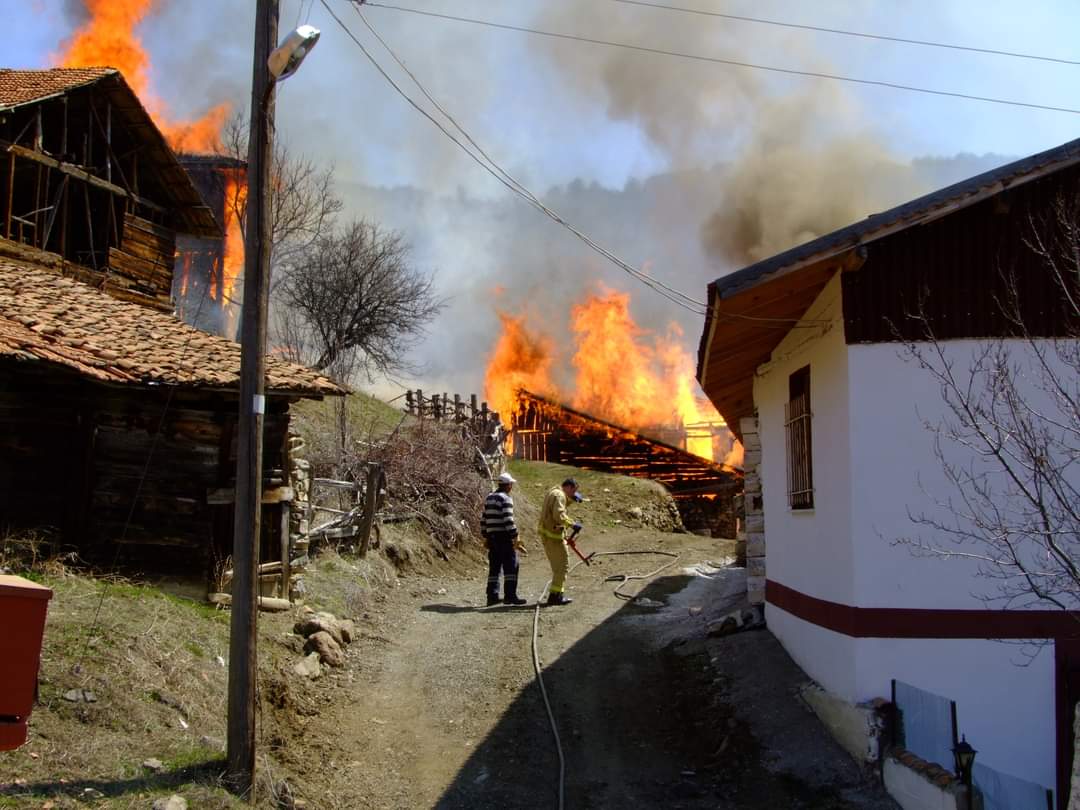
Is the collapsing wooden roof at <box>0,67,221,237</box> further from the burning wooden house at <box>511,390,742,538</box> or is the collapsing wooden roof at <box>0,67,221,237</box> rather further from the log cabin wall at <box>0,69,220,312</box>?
the burning wooden house at <box>511,390,742,538</box>

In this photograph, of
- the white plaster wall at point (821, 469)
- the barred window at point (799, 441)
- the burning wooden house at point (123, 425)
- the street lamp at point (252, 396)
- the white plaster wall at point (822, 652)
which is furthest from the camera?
the burning wooden house at point (123, 425)

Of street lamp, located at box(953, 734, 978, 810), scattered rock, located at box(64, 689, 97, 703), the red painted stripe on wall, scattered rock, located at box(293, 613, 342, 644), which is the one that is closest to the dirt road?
scattered rock, located at box(293, 613, 342, 644)

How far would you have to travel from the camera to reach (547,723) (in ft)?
31.0

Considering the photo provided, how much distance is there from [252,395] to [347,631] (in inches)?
217

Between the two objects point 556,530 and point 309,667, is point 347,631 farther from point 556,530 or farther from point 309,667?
point 556,530

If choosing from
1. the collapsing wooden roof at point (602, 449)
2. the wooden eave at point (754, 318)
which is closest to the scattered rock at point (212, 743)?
the wooden eave at point (754, 318)

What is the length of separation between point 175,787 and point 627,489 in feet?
72.9

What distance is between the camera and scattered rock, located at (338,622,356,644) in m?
11.9

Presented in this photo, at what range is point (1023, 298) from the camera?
8.19 meters

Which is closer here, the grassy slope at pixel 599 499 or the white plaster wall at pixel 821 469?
the white plaster wall at pixel 821 469

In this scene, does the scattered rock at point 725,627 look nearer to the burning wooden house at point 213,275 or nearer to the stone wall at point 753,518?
the stone wall at point 753,518

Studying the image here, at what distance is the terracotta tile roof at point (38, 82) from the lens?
15055mm

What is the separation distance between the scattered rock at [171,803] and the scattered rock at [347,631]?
211 inches

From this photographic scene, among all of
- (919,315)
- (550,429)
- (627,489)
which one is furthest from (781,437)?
(550,429)
